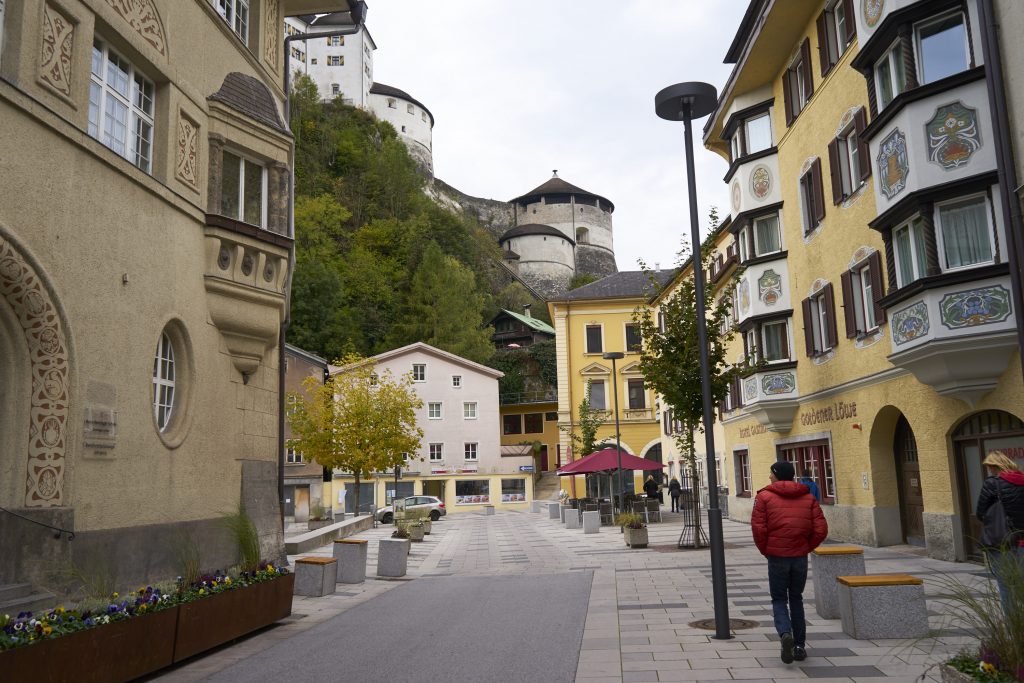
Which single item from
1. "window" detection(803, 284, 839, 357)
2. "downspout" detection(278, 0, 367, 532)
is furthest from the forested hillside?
"downspout" detection(278, 0, 367, 532)

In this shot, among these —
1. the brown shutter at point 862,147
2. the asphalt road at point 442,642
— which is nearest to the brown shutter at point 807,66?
the brown shutter at point 862,147

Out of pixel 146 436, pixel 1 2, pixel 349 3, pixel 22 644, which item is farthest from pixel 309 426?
pixel 22 644

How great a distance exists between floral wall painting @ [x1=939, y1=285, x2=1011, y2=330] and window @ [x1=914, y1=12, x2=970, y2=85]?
3.62 meters

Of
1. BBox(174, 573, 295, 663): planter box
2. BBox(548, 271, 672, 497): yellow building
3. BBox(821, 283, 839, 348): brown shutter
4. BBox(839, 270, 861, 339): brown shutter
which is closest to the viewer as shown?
BBox(174, 573, 295, 663): planter box

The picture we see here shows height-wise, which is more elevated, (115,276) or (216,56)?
(216,56)

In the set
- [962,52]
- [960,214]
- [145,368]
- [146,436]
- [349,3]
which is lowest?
[146,436]

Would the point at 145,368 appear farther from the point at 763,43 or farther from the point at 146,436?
the point at 763,43

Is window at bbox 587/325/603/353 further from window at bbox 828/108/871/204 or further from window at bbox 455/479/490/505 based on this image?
window at bbox 828/108/871/204

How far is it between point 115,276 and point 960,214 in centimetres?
1271

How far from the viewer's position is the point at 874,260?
17.6 metres

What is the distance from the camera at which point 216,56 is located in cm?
1455

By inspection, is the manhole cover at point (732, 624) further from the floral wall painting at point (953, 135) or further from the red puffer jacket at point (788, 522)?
the floral wall painting at point (953, 135)

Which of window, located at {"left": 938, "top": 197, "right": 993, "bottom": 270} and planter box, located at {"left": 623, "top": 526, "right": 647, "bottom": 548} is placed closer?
window, located at {"left": 938, "top": 197, "right": 993, "bottom": 270}

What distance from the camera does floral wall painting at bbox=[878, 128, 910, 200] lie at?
14750mm
